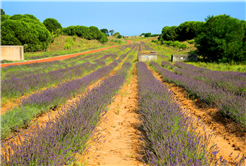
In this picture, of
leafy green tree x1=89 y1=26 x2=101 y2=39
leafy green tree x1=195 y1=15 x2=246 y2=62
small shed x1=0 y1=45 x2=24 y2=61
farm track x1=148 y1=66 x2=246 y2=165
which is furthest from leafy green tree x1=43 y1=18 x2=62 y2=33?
farm track x1=148 y1=66 x2=246 y2=165

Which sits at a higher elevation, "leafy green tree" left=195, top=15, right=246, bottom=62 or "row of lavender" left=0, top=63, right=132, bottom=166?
"leafy green tree" left=195, top=15, right=246, bottom=62

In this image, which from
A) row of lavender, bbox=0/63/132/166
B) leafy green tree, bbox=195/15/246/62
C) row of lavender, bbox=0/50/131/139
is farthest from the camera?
leafy green tree, bbox=195/15/246/62

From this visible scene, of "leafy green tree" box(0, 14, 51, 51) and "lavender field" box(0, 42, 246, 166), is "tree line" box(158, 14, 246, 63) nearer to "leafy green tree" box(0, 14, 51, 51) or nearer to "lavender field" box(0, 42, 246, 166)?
"lavender field" box(0, 42, 246, 166)


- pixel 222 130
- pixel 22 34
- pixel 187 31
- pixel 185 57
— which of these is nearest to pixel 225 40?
pixel 185 57

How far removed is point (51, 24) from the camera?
37219 millimetres

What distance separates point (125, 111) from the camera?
14.9 ft

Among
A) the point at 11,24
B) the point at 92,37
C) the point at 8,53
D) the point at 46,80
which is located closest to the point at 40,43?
the point at 11,24

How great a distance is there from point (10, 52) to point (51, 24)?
2320cm

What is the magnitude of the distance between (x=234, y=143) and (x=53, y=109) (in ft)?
13.3

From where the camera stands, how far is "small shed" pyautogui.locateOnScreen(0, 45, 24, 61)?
16547 mm

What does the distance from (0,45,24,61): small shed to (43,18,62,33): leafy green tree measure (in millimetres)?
21154

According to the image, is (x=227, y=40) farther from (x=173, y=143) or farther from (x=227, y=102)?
(x=173, y=143)

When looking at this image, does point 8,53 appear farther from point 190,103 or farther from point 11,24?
point 190,103

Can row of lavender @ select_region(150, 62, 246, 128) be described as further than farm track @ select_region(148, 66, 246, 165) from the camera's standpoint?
Yes
